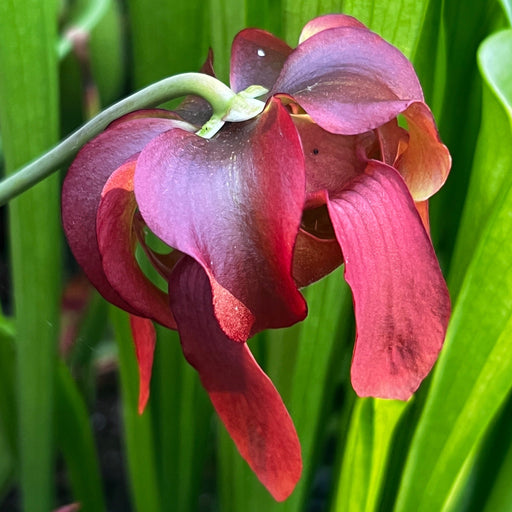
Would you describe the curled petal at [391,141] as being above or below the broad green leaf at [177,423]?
above

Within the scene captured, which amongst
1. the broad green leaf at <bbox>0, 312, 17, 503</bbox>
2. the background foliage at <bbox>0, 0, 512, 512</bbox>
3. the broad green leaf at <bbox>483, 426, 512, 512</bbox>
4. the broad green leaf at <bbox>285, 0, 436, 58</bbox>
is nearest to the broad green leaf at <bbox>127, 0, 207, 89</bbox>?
the background foliage at <bbox>0, 0, 512, 512</bbox>

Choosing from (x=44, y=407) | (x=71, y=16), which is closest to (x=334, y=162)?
(x=44, y=407)

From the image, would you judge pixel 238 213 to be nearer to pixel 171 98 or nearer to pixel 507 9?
pixel 171 98

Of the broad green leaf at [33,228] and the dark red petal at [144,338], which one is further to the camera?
the broad green leaf at [33,228]

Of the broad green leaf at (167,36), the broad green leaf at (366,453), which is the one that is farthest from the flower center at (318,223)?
the broad green leaf at (167,36)

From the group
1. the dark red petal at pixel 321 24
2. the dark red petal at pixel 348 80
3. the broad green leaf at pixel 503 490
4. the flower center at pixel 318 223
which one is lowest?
the broad green leaf at pixel 503 490

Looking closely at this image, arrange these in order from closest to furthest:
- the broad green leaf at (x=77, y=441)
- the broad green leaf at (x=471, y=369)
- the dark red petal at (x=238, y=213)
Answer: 1. the dark red petal at (x=238, y=213)
2. the broad green leaf at (x=471, y=369)
3. the broad green leaf at (x=77, y=441)

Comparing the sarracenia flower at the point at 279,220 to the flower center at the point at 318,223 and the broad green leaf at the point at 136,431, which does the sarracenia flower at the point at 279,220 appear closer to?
the flower center at the point at 318,223

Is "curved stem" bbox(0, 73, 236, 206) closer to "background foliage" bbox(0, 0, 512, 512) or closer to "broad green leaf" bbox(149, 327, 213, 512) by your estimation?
"background foliage" bbox(0, 0, 512, 512)
